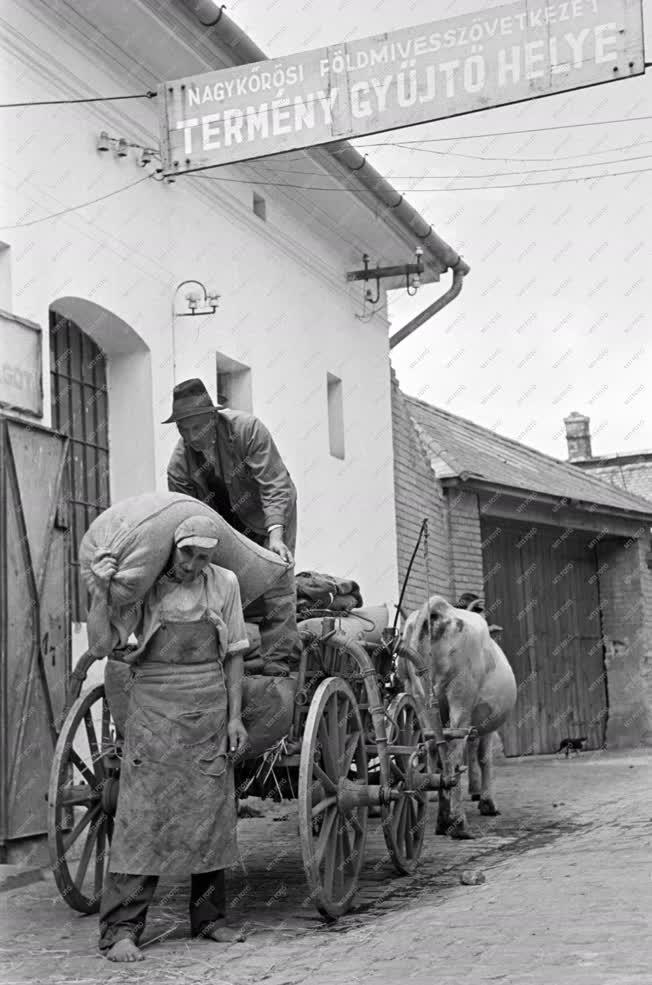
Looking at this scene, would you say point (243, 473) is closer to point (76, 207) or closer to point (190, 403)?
point (190, 403)

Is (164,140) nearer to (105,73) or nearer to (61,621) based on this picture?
(105,73)

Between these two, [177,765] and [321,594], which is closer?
[177,765]

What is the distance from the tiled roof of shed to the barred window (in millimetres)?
6754

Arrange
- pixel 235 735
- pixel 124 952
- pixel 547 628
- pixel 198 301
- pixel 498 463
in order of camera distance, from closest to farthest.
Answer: pixel 124 952 < pixel 235 735 < pixel 198 301 < pixel 498 463 < pixel 547 628

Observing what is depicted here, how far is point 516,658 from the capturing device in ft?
58.0

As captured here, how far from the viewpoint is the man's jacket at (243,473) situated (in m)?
6.71

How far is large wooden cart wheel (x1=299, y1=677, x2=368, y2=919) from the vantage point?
226 inches

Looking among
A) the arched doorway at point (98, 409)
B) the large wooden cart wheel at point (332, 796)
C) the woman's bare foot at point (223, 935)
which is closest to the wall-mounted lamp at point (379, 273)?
the arched doorway at point (98, 409)

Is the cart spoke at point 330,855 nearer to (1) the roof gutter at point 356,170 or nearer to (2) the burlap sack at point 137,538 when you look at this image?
(2) the burlap sack at point 137,538

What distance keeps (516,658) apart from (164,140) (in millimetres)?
11126

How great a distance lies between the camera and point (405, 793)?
6879 millimetres

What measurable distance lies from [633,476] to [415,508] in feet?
63.0

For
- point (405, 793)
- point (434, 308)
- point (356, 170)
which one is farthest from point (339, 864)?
point (434, 308)

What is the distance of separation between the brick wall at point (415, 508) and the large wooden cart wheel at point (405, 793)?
22.5 feet
